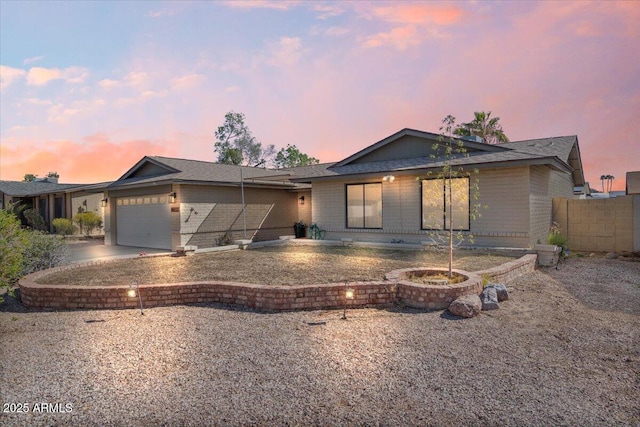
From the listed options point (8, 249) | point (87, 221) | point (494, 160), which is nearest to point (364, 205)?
point (494, 160)

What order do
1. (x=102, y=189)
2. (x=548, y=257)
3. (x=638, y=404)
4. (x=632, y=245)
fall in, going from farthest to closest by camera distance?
(x=102, y=189), (x=632, y=245), (x=548, y=257), (x=638, y=404)

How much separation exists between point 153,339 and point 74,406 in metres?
1.64

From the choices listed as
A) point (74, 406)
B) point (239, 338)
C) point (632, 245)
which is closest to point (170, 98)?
point (239, 338)

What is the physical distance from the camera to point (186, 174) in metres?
15.5

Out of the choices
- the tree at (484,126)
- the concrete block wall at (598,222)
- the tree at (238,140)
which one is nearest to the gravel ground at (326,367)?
the concrete block wall at (598,222)

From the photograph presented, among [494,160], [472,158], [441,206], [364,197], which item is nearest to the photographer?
[494,160]

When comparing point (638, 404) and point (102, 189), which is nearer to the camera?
point (638, 404)

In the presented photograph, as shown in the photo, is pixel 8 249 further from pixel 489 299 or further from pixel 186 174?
pixel 186 174

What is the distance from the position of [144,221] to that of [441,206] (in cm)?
1214

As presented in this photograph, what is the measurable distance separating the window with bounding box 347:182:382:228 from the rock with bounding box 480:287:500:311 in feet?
26.0

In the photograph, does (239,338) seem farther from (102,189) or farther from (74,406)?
(102,189)

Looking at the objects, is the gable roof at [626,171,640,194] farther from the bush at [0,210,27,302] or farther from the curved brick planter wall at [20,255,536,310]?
the bush at [0,210,27,302]

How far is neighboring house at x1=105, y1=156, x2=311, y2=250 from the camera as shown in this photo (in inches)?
586

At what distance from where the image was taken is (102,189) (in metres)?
18.8
